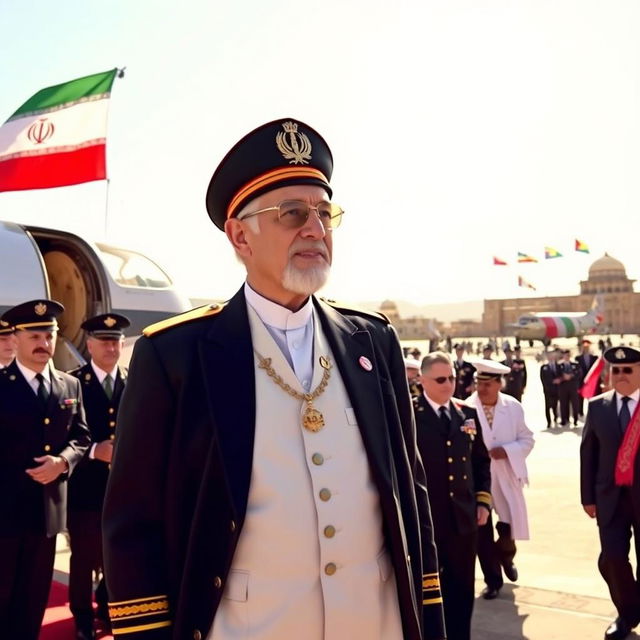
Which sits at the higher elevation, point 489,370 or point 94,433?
point 489,370

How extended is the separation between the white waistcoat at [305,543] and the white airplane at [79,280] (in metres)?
7.21

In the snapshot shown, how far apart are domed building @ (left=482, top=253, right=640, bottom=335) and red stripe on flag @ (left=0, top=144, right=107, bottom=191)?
100720 mm

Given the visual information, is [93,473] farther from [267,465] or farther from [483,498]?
[267,465]

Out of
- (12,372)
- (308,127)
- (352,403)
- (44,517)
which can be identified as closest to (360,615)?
(352,403)

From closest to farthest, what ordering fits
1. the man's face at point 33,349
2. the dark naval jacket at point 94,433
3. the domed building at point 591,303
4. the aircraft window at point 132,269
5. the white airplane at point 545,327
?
the man's face at point 33,349, the dark naval jacket at point 94,433, the aircraft window at point 132,269, the white airplane at point 545,327, the domed building at point 591,303

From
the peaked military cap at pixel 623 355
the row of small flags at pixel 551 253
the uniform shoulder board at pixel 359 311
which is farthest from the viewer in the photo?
the row of small flags at pixel 551 253

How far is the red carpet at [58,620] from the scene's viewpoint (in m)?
5.25

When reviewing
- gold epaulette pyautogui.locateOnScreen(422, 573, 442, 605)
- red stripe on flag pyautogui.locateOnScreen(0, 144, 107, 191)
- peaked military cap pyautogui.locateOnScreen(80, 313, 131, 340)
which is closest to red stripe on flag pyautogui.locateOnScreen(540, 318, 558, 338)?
red stripe on flag pyautogui.locateOnScreen(0, 144, 107, 191)

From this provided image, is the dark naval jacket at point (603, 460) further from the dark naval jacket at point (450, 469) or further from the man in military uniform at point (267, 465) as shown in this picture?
the man in military uniform at point (267, 465)

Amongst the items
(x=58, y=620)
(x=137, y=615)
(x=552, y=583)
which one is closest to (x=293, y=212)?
(x=137, y=615)

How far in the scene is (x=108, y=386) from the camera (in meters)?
5.90

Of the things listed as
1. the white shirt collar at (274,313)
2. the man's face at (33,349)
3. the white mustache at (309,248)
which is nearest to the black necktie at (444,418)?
the man's face at (33,349)

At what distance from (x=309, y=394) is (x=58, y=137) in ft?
37.4

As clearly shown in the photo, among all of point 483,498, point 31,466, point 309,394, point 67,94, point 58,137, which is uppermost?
point 67,94
